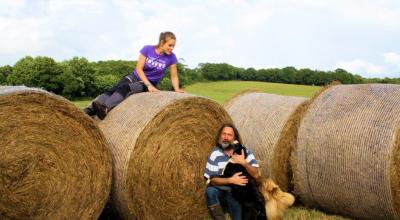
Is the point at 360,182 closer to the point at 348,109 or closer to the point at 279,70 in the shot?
the point at 348,109

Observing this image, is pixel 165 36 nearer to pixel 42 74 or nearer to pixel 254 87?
pixel 254 87

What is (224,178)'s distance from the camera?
5957mm

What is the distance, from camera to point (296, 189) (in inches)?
303

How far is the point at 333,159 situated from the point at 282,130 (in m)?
1.10

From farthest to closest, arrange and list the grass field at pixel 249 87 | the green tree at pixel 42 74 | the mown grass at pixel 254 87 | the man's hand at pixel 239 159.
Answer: the green tree at pixel 42 74 → the mown grass at pixel 254 87 → the grass field at pixel 249 87 → the man's hand at pixel 239 159

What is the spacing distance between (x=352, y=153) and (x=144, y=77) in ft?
9.70

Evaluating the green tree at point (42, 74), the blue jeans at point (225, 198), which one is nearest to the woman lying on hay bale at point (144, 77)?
the blue jeans at point (225, 198)

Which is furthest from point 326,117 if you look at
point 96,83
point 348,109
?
point 96,83

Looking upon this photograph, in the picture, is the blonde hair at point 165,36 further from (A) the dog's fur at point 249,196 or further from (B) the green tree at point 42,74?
(B) the green tree at point 42,74

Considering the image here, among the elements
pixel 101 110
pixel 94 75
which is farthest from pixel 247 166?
pixel 94 75

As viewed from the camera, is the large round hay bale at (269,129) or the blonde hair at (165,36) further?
the large round hay bale at (269,129)

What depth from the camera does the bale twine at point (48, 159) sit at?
5285mm

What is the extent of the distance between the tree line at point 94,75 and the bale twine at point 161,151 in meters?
37.9

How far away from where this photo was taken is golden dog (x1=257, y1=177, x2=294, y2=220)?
5.83 metres
